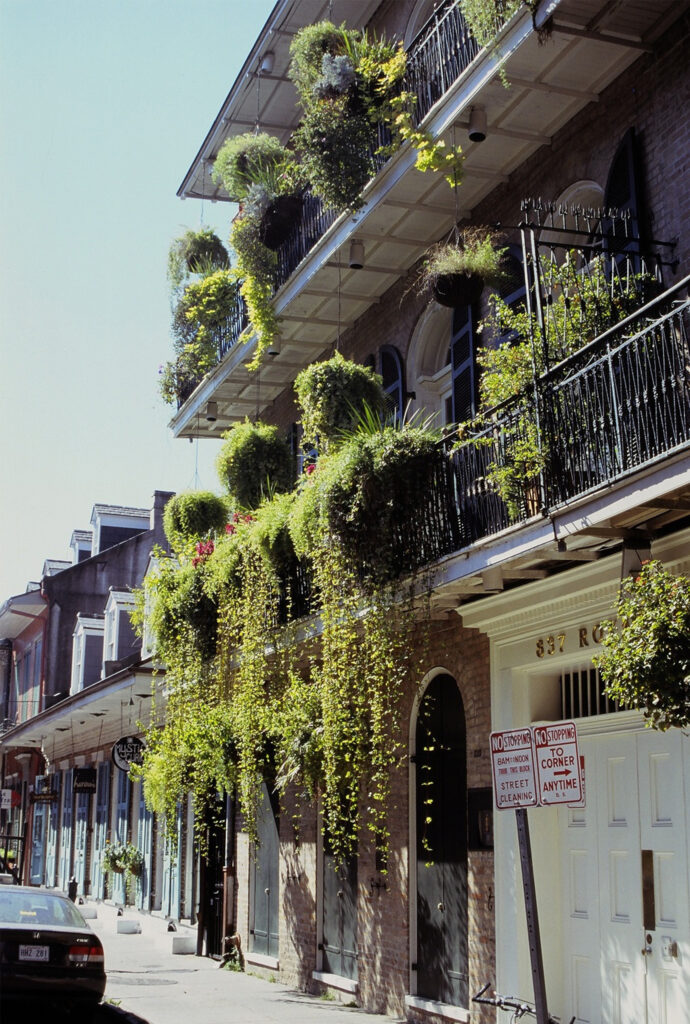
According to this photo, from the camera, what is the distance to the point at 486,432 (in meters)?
9.47

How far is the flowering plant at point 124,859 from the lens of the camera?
858 inches

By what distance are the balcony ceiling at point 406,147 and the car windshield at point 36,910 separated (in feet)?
25.0

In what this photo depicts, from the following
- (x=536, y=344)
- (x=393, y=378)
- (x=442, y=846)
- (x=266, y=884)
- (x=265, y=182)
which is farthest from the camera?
(x=265, y=182)

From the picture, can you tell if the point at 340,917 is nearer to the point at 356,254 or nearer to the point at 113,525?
the point at 356,254

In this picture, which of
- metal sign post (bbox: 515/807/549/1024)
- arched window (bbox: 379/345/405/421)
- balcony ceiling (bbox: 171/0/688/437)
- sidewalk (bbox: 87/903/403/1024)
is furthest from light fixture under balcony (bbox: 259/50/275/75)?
metal sign post (bbox: 515/807/549/1024)

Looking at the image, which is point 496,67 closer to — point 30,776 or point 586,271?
point 586,271

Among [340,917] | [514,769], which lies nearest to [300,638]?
[340,917]

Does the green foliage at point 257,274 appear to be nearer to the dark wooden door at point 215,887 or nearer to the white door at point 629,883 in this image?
the dark wooden door at point 215,887

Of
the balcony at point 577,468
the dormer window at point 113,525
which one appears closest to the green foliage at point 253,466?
the balcony at point 577,468

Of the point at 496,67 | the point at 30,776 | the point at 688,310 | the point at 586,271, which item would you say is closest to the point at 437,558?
the point at 586,271

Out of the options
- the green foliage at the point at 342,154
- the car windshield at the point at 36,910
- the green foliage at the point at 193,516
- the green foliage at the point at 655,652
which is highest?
the green foliage at the point at 342,154

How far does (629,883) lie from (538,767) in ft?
12.1

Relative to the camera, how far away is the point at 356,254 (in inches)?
523

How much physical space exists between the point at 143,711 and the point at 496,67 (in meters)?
15.9
